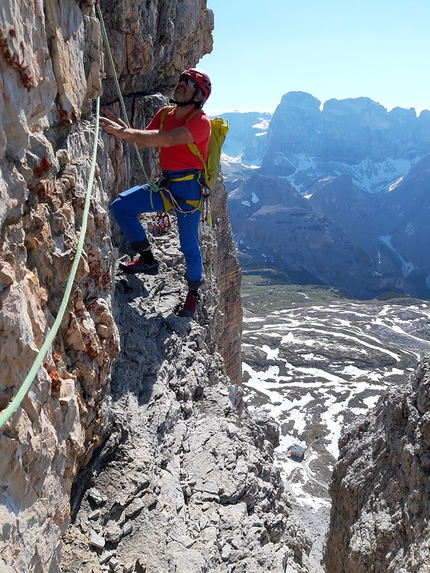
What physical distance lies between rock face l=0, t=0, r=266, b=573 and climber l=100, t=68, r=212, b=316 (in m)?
0.99

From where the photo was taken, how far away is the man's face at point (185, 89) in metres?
7.45

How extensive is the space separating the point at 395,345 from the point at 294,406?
41.5 metres

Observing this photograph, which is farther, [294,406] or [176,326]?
[294,406]

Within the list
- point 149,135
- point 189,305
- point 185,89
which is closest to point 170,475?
point 189,305

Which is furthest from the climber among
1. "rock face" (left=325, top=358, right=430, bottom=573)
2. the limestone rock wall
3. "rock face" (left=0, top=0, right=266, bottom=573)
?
"rock face" (left=325, top=358, right=430, bottom=573)

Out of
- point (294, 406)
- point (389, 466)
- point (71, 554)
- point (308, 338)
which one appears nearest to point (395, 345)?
point (308, 338)

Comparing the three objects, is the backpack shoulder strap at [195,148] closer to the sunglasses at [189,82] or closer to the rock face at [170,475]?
the sunglasses at [189,82]

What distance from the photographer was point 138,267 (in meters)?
9.63

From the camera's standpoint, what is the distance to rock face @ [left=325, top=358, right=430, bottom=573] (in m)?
8.44

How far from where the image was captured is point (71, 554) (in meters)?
4.66

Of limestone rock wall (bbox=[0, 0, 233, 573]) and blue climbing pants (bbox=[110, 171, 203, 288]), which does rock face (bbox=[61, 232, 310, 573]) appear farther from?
blue climbing pants (bbox=[110, 171, 203, 288])

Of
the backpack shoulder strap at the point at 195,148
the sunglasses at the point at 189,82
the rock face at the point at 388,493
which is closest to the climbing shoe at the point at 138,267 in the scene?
the backpack shoulder strap at the point at 195,148

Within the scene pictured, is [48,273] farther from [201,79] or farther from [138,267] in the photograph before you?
[138,267]

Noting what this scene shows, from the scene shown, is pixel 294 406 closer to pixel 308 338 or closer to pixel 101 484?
pixel 308 338
